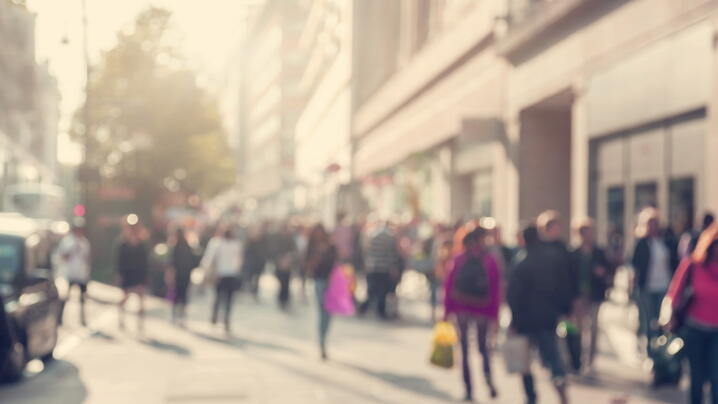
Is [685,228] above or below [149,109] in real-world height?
below

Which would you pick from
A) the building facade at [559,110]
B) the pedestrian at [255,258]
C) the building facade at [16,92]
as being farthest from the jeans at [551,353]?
the building facade at [16,92]

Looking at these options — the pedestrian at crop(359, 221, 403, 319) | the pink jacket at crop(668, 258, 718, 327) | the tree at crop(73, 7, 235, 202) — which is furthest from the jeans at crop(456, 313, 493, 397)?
the tree at crop(73, 7, 235, 202)

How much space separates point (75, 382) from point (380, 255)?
8028 millimetres

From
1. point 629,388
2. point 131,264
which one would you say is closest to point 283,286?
point 131,264

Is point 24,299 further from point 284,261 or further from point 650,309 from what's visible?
point 284,261

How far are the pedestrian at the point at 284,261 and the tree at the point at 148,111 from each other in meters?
24.3

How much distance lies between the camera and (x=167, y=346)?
14531 mm

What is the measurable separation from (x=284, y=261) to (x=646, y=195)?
7501 mm

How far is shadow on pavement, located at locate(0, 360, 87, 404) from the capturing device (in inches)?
395

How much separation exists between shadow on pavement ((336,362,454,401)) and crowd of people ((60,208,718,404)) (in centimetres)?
40

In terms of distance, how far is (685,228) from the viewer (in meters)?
12.3

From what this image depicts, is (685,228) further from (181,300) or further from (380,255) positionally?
(181,300)

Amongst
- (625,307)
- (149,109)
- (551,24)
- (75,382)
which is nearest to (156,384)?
(75,382)

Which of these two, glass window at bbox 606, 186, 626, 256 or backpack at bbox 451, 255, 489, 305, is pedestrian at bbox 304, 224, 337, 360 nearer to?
backpack at bbox 451, 255, 489, 305
